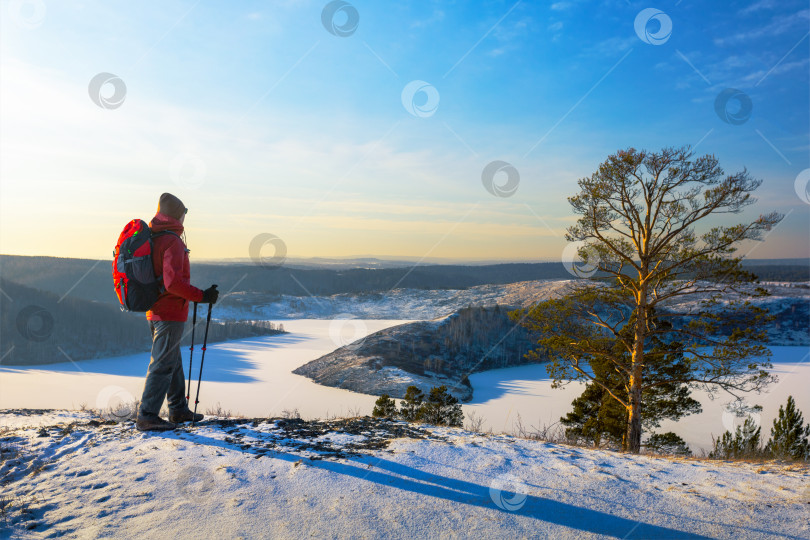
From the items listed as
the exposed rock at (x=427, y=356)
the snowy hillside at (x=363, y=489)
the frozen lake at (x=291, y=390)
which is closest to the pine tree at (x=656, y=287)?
the snowy hillside at (x=363, y=489)

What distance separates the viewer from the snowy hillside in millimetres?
3779

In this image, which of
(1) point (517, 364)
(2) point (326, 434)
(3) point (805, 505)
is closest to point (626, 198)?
(3) point (805, 505)

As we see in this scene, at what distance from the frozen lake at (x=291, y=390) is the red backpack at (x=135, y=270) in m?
29.2

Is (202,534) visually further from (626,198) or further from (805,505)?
(626,198)

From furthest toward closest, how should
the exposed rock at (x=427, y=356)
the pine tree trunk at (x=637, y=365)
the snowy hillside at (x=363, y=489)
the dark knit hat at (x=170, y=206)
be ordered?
the exposed rock at (x=427, y=356) < the pine tree trunk at (x=637, y=365) < the dark knit hat at (x=170, y=206) < the snowy hillside at (x=363, y=489)

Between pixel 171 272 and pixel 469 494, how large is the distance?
4474 millimetres

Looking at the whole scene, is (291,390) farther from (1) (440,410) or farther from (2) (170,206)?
(2) (170,206)

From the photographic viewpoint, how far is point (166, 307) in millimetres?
6117

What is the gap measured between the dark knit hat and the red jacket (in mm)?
66

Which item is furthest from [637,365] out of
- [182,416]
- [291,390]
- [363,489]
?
[291,390]

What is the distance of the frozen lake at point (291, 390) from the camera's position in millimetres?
46062

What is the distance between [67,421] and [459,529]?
23.6ft

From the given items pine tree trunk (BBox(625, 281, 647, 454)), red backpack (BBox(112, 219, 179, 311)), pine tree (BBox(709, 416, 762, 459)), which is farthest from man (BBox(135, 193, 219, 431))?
pine tree trunk (BBox(625, 281, 647, 454))

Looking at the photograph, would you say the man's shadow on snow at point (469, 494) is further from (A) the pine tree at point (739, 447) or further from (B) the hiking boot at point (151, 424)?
(A) the pine tree at point (739, 447)
